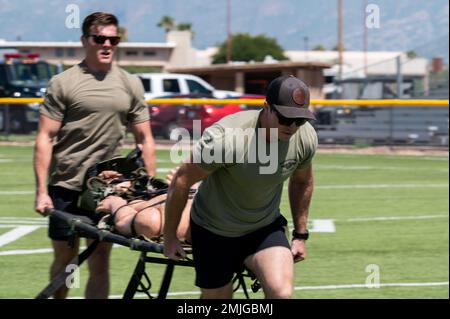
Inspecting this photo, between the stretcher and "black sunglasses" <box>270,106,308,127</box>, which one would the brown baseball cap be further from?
the stretcher

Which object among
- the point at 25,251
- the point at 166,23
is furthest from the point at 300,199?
the point at 166,23

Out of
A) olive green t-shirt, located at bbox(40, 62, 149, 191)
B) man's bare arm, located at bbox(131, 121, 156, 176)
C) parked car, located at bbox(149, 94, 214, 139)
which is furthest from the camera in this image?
parked car, located at bbox(149, 94, 214, 139)

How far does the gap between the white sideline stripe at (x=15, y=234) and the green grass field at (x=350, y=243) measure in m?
0.09

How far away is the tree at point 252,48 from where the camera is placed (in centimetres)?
13412

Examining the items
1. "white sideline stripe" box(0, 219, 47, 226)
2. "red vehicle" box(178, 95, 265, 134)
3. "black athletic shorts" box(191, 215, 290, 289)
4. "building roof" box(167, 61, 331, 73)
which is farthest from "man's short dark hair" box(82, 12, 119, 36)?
"building roof" box(167, 61, 331, 73)

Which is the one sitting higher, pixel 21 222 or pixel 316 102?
pixel 316 102

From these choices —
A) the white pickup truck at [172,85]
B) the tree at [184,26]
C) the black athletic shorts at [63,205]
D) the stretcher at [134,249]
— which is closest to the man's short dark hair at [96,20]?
the black athletic shorts at [63,205]

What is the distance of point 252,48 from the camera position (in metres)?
137

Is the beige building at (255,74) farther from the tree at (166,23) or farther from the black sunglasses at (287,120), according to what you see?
the tree at (166,23)

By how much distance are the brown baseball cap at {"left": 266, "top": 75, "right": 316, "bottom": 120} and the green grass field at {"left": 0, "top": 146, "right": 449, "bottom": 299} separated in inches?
175

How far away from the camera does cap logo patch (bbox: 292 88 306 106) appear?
6.12 m

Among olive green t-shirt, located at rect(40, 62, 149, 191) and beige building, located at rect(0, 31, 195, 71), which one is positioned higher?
olive green t-shirt, located at rect(40, 62, 149, 191)

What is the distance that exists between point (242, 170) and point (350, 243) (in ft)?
24.8

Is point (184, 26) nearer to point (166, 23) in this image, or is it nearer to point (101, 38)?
point (166, 23)
